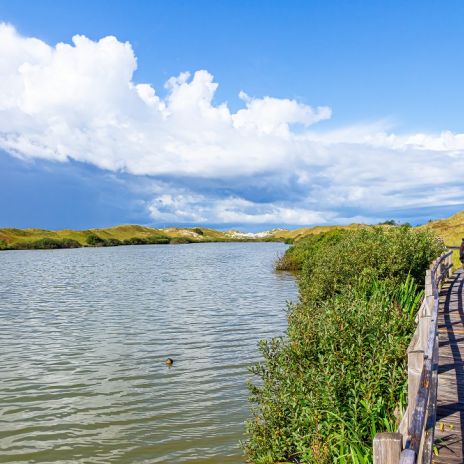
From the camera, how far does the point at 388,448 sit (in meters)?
4.16

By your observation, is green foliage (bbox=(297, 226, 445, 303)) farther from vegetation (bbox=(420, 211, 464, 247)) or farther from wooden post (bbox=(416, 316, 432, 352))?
vegetation (bbox=(420, 211, 464, 247))

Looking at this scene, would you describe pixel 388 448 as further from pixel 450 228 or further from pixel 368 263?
pixel 450 228

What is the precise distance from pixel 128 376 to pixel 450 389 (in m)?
11.9

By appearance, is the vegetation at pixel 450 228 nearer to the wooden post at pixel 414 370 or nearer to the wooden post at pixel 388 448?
the wooden post at pixel 414 370

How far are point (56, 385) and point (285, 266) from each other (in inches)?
1861

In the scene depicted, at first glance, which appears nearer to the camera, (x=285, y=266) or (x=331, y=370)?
(x=331, y=370)

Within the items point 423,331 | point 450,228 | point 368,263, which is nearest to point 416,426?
point 423,331

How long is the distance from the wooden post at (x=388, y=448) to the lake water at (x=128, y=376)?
852cm

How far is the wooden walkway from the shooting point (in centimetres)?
737

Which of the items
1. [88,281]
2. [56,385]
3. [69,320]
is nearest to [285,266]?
[88,281]

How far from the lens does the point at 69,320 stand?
1182 inches

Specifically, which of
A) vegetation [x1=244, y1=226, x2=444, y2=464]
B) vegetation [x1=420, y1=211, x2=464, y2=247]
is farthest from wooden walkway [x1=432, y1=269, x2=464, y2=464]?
vegetation [x1=420, y1=211, x2=464, y2=247]

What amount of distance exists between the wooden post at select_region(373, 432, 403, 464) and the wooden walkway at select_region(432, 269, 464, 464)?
11.1ft

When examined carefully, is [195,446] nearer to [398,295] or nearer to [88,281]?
[398,295]
